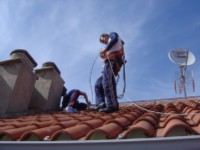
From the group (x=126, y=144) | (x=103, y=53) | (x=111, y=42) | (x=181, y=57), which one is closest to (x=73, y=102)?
(x=103, y=53)

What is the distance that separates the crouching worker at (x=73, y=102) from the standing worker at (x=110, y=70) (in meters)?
1.15

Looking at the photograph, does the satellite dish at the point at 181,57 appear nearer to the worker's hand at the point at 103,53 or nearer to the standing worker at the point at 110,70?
the standing worker at the point at 110,70

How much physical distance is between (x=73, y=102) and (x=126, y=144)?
4365 mm

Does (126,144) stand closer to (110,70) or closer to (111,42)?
(110,70)

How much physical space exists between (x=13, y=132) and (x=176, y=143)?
63.3 inches

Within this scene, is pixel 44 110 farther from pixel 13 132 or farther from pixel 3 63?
pixel 13 132

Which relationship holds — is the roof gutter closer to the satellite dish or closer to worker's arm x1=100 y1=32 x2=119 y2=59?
worker's arm x1=100 y1=32 x2=119 y2=59

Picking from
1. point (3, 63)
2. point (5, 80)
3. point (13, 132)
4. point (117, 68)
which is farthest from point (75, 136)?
point (3, 63)

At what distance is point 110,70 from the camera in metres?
4.50

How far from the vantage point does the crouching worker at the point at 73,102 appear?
600cm

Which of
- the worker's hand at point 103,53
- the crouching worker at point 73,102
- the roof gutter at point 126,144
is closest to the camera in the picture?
the roof gutter at point 126,144

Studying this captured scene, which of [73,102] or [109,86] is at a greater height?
[109,86]

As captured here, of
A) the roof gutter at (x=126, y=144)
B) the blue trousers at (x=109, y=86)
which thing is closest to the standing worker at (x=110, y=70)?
the blue trousers at (x=109, y=86)

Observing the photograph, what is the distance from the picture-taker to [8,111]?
4.86 meters
